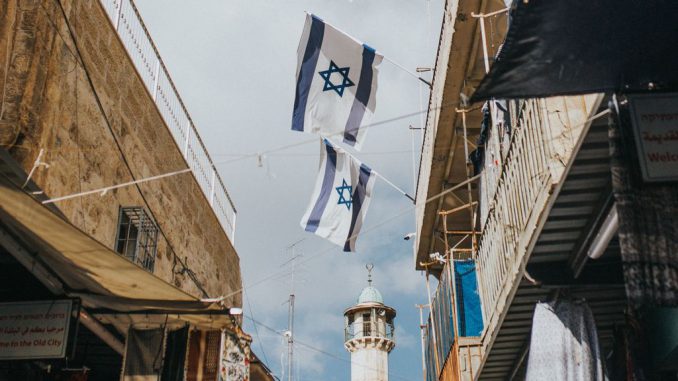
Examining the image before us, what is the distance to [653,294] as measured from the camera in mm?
4441

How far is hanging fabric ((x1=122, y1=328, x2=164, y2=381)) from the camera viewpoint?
8054 millimetres

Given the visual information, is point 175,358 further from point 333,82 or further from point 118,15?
point 333,82

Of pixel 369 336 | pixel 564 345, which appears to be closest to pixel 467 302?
pixel 564 345

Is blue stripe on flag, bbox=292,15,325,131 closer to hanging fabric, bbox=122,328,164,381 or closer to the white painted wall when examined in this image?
hanging fabric, bbox=122,328,164,381

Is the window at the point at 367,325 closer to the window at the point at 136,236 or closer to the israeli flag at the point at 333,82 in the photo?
the israeli flag at the point at 333,82

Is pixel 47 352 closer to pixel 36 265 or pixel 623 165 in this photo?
pixel 36 265

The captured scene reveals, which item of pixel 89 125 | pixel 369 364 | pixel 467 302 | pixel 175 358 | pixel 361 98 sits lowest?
pixel 175 358

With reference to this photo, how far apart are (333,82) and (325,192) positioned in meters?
1.69

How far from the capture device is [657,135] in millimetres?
4695

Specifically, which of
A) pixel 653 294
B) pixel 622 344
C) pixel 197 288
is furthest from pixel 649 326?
pixel 197 288

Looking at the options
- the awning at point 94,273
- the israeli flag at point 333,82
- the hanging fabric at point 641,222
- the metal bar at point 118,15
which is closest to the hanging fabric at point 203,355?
the awning at point 94,273

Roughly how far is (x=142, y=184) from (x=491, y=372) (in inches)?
208

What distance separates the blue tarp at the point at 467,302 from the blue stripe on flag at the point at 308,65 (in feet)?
12.0

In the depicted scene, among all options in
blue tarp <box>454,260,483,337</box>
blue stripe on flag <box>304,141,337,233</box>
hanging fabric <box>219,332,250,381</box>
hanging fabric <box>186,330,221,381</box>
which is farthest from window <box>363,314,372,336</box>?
hanging fabric <box>186,330,221,381</box>
